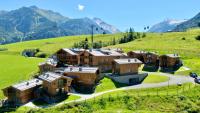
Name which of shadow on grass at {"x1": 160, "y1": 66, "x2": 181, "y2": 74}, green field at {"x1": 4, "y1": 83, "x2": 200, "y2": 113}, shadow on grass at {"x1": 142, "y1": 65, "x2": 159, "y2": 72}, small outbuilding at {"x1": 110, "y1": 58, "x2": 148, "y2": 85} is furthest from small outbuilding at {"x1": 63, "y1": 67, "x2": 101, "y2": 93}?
shadow on grass at {"x1": 160, "y1": 66, "x2": 181, "y2": 74}

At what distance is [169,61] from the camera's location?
14312 cm

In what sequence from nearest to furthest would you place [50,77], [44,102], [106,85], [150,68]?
[44,102]
[50,77]
[106,85]
[150,68]

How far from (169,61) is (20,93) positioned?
6744 cm

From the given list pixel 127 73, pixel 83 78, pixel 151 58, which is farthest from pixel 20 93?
pixel 151 58

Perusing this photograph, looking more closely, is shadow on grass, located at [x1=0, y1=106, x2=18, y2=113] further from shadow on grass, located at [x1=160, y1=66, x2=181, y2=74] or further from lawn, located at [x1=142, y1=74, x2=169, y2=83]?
shadow on grass, located at [x1=160, y1=66, x2=181, y2=74]

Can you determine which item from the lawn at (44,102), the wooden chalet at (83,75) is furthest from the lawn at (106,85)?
the lawn at (44,102)

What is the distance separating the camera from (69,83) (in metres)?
107

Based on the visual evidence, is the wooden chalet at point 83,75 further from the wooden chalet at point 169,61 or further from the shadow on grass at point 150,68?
the wooden chalet at point 169,61

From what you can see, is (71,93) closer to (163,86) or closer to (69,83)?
(69,83)

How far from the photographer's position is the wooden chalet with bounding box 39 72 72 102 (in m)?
101

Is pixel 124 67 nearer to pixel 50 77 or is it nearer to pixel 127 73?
pixel 127 73

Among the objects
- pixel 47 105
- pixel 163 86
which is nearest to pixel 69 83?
pixel 47 105

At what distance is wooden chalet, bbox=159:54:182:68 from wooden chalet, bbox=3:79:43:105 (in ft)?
200

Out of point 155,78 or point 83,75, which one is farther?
point 155,78
